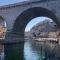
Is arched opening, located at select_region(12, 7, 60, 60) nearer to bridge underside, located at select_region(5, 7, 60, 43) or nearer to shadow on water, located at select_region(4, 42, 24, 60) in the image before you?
bridge underside, located at select_region(5, 7, 60, 43)

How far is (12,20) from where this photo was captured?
2238 centimetres

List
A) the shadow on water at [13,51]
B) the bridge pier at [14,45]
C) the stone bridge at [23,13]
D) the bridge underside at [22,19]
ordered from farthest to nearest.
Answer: the bridge underside at [22,19] → the bridge pier at [14,45] → the stone bridge at [23,13] → the shadow on water at [13,51]

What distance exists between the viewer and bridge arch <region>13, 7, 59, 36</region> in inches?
788

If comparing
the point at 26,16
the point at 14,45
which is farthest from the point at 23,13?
the point at 14,45

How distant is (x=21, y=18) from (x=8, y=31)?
62.4 inches

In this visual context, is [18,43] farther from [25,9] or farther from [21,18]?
[25,9]

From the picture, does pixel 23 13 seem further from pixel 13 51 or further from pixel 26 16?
pixel 13 51

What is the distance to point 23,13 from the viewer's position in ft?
69.9

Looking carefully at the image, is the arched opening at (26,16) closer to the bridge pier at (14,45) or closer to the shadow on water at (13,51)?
the bridge pier at (14,45)

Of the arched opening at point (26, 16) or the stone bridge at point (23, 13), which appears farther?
the arched opening at point (26, 16)

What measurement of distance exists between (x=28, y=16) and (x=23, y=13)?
45.5 inches

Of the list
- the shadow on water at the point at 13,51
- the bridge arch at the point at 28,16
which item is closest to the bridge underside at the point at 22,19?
the bridge arch at the point at 28,16

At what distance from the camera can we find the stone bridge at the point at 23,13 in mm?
19000

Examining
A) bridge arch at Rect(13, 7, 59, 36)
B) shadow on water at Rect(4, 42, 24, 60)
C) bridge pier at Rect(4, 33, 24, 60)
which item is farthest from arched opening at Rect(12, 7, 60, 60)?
shadow on water at Rect(4, 42, 24, 60)
